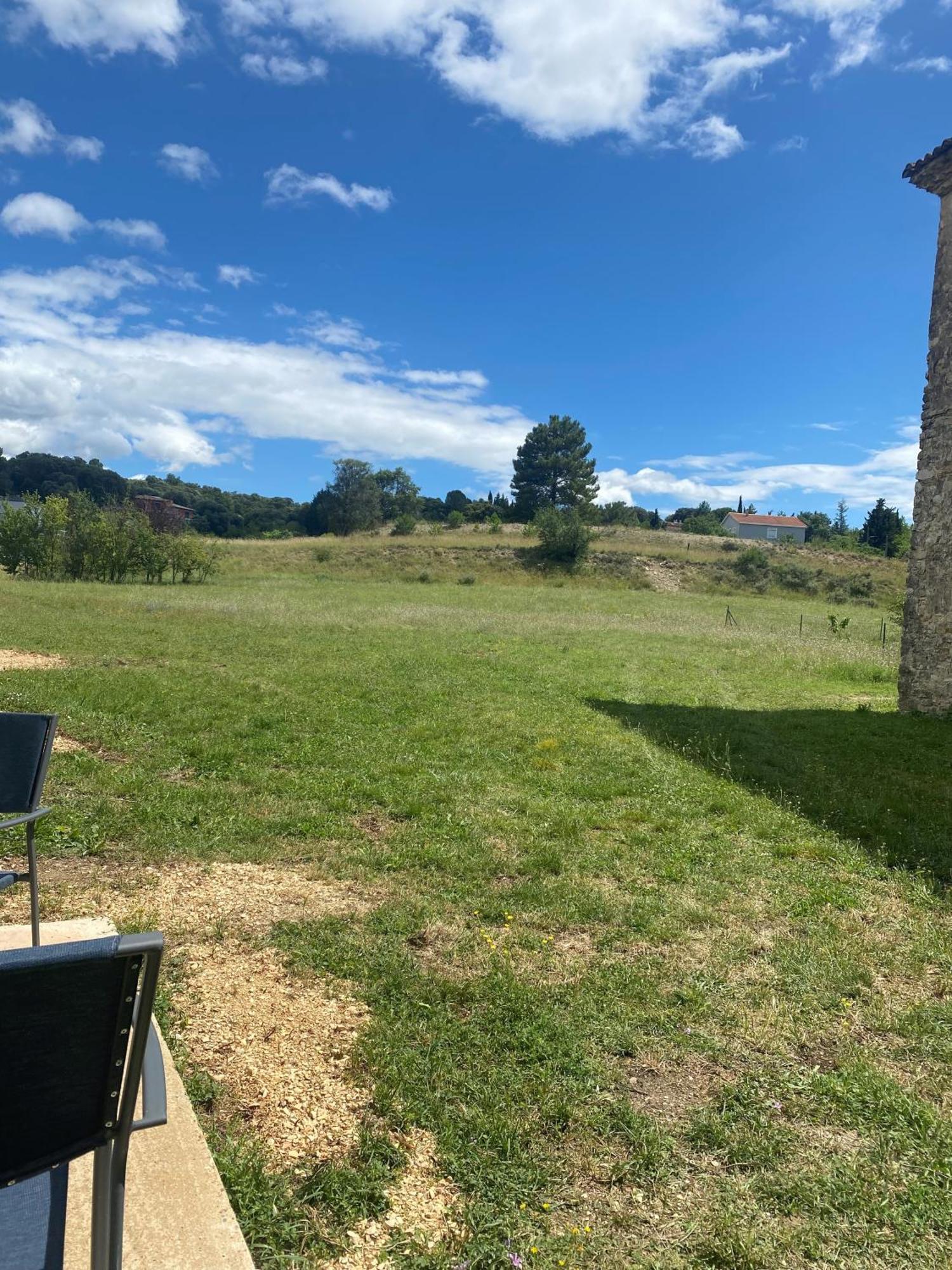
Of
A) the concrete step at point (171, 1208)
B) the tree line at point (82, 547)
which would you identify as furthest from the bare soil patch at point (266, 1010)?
the tree line at point (82, 547)

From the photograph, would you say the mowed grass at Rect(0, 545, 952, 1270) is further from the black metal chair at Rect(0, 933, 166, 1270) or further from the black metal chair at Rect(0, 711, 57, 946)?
the black metal chair at Rect(0, 711, 57, 946)

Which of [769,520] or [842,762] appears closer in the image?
[842,762]

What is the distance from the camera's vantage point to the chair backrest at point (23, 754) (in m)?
3.08

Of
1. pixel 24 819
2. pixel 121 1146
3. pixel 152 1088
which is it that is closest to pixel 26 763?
pixel 24 819

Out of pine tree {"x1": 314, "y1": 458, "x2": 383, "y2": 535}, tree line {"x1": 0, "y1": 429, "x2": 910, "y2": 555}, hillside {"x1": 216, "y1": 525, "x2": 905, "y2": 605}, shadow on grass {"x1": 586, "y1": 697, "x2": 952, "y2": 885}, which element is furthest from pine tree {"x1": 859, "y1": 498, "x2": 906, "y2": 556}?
shadow on grass {"x1": 586, "y1": 697, "x2": 952, "y2": 885}

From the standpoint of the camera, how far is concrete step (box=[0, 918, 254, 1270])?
1.87 metres

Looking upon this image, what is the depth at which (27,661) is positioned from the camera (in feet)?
37.1

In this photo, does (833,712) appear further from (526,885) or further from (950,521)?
(526,885)

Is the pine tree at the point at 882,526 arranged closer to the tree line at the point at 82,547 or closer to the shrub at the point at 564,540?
the shrub at the point at 564,540

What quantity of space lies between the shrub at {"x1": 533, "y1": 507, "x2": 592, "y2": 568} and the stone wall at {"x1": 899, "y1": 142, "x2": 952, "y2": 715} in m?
36.6

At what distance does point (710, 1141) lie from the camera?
2.49 meters

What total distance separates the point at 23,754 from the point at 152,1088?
2058 millimetres

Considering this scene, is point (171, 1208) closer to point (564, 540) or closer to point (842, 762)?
point (842, 762)

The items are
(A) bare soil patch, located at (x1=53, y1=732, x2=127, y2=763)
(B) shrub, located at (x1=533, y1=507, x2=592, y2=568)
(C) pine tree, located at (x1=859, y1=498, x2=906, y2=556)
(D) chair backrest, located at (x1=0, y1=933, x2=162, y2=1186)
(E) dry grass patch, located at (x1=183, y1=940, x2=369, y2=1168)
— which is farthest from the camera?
(C) pine tree, located at (x1=859, y1=498, x2=906, y2=556)
